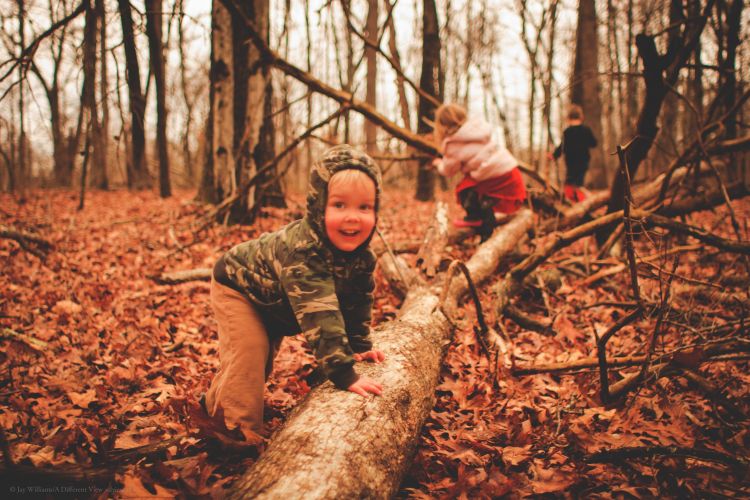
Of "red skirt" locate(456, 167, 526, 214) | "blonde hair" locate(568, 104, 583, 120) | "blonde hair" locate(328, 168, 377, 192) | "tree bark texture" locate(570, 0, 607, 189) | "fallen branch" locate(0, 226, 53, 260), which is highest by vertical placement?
"tree bark texture" locate(570, 0, 607, 189)

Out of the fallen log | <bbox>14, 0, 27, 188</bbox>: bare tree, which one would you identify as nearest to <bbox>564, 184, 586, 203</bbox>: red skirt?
the fallen log

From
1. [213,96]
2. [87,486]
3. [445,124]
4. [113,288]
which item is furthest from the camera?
[213,96]

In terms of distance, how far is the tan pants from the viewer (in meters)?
2.24

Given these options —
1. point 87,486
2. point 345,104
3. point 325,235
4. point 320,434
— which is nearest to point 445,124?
point 345,104

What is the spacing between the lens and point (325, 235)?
2174 millimetres

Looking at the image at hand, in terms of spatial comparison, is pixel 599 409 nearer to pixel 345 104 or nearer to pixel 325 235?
pixel 325 235

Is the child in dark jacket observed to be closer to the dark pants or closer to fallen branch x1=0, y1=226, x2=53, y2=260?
the dark pants

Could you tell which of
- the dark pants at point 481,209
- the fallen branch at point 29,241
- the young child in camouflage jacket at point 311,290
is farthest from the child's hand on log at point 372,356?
the fallen branch at point 29,241

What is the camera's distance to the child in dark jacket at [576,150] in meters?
7.11

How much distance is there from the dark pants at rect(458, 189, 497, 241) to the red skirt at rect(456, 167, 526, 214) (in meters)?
→ 0.06

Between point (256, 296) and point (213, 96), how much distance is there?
588 cm

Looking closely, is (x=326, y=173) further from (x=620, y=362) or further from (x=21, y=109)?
(x=21, y=109)

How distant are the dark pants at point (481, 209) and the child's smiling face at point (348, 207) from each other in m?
3.47

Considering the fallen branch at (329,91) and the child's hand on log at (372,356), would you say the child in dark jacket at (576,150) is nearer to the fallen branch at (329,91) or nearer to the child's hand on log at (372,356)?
the fallen branch at (329,91)
